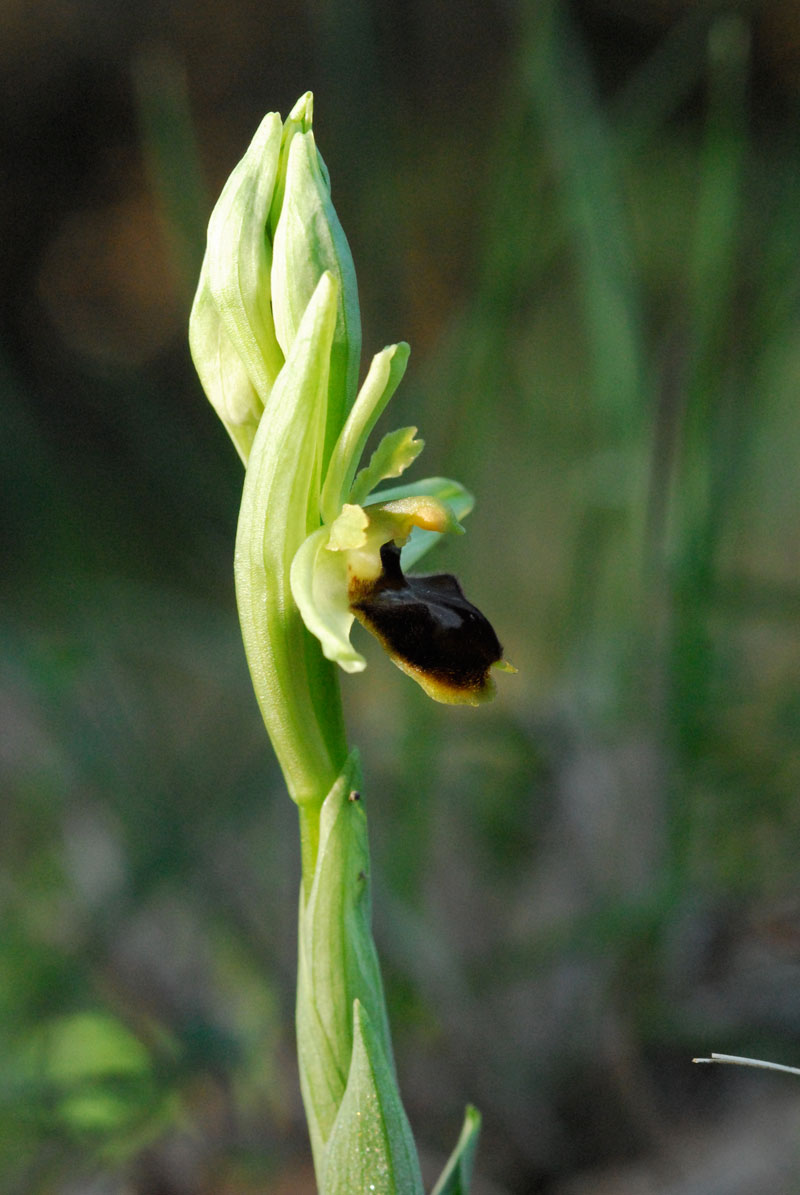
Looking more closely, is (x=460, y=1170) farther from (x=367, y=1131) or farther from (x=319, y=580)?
(x=319, y=580)

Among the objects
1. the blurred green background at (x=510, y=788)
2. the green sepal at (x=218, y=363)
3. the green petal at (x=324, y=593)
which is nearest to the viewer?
the green petal at (x=324, y=593)

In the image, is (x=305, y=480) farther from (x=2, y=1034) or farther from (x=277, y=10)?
(x=277, y=10)

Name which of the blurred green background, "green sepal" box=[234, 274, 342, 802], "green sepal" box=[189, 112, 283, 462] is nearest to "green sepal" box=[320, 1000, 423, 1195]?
"green sepal" box=[234, 274, 342, 802]

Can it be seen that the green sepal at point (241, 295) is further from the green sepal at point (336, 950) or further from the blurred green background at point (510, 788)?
the blurred green background at point (510, 788)

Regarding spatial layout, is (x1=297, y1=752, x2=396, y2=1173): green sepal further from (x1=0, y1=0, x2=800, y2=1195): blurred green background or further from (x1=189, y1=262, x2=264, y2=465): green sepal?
(x1=0, y1=0, x2=800, y2=1195): blurred green background

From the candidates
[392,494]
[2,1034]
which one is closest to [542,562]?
[2,1034]

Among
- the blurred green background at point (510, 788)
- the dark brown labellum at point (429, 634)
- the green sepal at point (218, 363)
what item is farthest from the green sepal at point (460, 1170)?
the blurred green background at point (510, 788)
